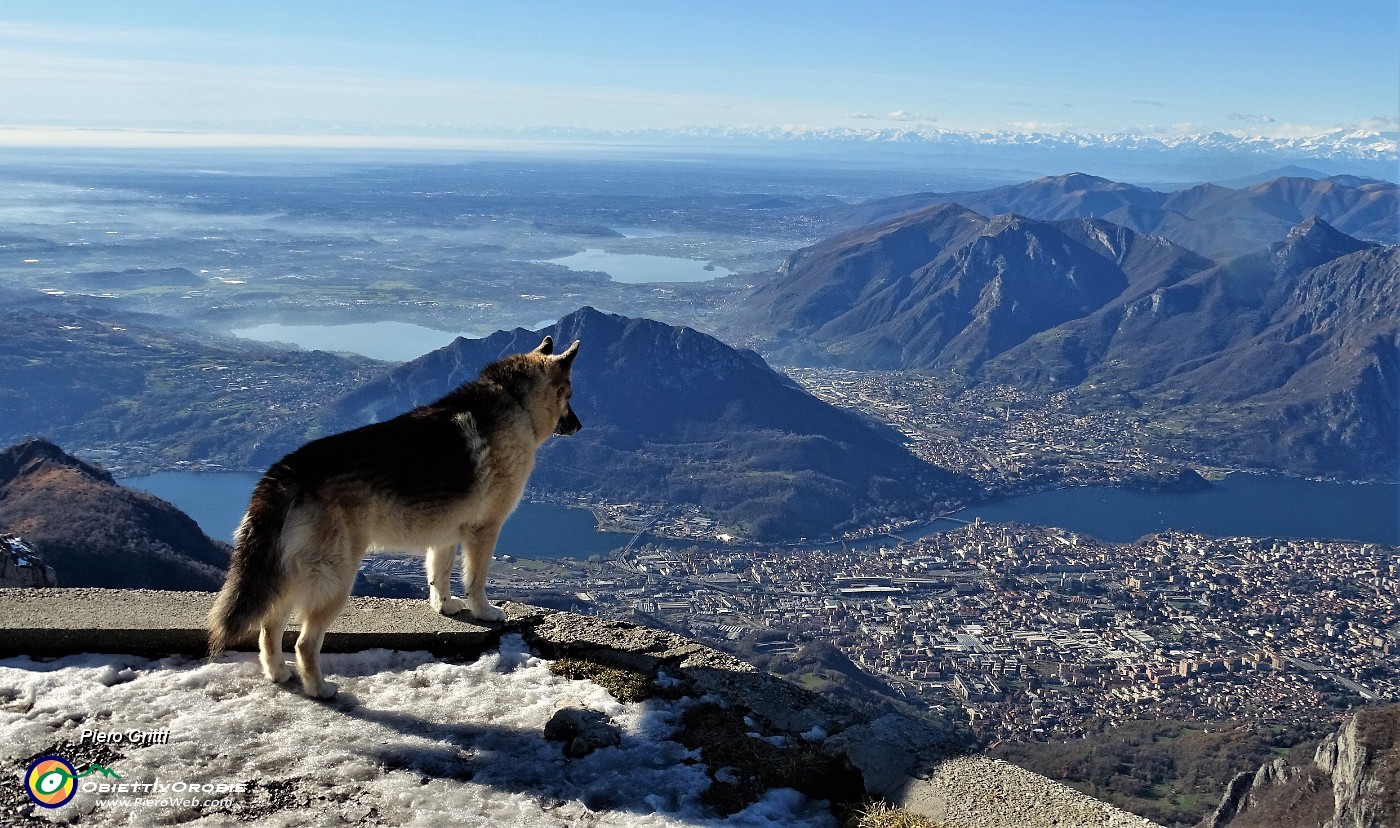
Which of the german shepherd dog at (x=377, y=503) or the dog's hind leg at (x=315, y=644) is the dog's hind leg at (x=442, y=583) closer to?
the german shepherd dog at (x=377, y=503)

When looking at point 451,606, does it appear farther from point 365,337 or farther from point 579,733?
point 365,337

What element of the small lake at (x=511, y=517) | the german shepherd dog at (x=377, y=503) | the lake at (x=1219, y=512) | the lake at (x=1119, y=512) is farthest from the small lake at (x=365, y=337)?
the german shepherd dog at (x=377, y=503)

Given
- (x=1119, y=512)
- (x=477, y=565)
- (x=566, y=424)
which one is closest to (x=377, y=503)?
(x=477, y=565)

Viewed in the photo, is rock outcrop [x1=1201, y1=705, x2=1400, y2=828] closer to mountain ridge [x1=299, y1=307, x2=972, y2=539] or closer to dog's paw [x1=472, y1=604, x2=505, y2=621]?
dog's paw [x1=472, y1=604, x2=505, y2=621]

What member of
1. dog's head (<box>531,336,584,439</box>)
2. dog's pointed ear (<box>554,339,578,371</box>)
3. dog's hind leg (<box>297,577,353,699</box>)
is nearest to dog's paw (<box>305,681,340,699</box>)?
dog's hind leg (<box>297,577,353,699</box>)

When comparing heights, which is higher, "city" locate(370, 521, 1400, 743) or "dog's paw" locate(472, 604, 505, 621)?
"dog's paw" locate(472, 604, 505, 621)

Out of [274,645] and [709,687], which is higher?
[274,645]
